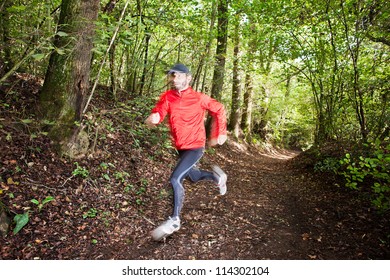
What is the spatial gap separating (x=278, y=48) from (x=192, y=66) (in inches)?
128

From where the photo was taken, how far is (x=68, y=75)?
485 centimetres

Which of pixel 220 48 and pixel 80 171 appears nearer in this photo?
pixel 80 171

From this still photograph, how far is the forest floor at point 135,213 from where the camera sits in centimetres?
368

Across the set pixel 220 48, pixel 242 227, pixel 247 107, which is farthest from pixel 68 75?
pixel 247 107

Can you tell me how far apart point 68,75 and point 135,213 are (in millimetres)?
2786

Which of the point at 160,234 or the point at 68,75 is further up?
the point at 68,75

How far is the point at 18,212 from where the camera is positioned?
144 inches

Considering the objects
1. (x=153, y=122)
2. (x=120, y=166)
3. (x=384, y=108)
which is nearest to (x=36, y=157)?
(x=120, y=166)

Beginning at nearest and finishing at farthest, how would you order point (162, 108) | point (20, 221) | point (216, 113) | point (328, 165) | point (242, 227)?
1. point (20, 221)
2. point (162, 108)
3. point (216, 113)
4. point (242, 227)
5. point (328, 165)

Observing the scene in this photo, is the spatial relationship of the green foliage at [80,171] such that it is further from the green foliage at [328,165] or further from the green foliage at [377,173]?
the green foliage at [328,165]

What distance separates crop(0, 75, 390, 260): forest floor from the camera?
368 cm

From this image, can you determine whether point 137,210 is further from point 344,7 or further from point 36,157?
point 344,7

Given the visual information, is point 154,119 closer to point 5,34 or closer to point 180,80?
point 180,80

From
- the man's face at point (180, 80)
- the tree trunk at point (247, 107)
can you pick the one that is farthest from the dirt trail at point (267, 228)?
the tree trunk at point (247, 107)
